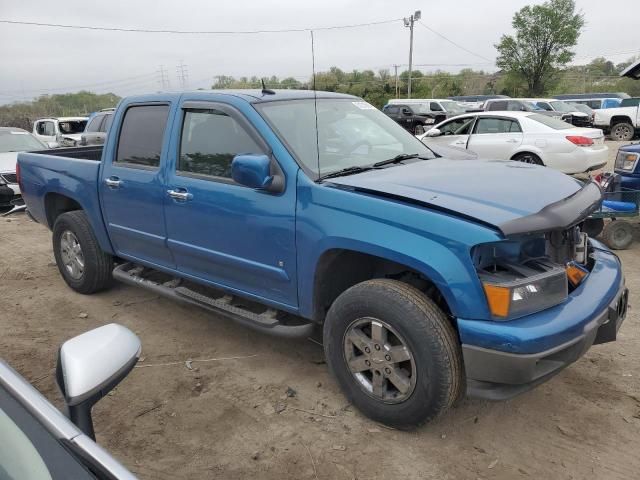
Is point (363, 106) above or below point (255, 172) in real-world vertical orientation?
above

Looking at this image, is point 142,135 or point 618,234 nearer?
point 142,135

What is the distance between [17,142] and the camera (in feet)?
36.5

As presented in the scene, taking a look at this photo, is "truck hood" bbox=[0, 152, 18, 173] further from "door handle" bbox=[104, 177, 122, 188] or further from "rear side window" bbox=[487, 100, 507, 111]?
"rear side window" bbox=[487, 100, 507, 111]

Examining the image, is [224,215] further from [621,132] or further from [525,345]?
[621,132]

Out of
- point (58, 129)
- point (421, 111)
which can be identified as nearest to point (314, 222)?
point (58, 129)

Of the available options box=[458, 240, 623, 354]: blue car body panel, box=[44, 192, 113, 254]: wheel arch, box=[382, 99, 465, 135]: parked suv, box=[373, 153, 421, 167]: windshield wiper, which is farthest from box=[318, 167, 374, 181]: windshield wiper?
box=[382, 99, 465, 135]: parked suv

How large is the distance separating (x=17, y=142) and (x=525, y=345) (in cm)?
1156

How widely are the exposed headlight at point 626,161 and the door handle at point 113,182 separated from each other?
5.82 meters

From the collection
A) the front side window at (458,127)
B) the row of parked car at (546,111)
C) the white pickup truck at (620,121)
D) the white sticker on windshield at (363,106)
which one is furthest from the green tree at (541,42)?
the white sticker on windshield at (363,106)

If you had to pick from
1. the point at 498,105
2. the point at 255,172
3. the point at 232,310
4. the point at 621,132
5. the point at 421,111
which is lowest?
the point at 621,132

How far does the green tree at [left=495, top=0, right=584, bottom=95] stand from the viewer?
165 feet

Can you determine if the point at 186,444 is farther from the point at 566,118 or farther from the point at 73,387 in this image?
the point at 566,118

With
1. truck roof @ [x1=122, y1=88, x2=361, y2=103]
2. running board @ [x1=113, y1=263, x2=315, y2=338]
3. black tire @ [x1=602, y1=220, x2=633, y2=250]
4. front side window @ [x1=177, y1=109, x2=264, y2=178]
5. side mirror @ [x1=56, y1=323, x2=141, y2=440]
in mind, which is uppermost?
truck roof @ [x1=122, y1=88, x2=361, y2=103]

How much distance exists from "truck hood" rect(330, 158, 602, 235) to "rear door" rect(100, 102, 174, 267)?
160cm
